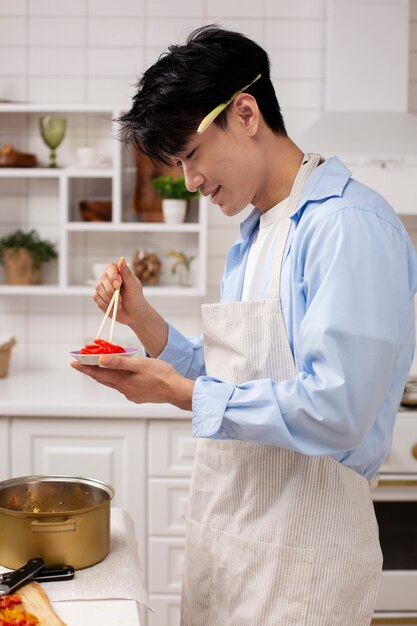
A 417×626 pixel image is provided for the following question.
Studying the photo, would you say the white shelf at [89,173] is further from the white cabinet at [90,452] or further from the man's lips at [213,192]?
the man's lips at [213,192]

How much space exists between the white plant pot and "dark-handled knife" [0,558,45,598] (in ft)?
6.63

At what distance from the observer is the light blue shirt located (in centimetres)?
123

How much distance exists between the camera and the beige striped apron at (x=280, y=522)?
142 centimetres

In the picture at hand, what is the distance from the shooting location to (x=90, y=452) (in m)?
2.77

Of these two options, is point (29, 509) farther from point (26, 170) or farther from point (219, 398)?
point (26, 170)

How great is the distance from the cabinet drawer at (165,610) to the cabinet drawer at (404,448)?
860 mm

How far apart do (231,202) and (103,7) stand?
213 centimetres

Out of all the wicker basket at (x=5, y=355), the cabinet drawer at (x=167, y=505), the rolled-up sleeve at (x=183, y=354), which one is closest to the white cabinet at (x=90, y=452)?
the cabinet drawer at (x=167, y=505)

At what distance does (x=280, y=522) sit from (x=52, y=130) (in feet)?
7.24

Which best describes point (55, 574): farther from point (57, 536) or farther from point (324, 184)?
point (324, 184)

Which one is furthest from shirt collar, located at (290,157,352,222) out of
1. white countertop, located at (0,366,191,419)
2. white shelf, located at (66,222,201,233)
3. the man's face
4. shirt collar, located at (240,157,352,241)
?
white shelf, located at (66,222,201,233)

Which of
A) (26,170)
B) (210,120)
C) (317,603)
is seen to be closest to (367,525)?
(317,603)

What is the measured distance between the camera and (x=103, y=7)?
3305 mm

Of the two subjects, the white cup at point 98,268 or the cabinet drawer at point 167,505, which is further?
the white cup at point 98,268
